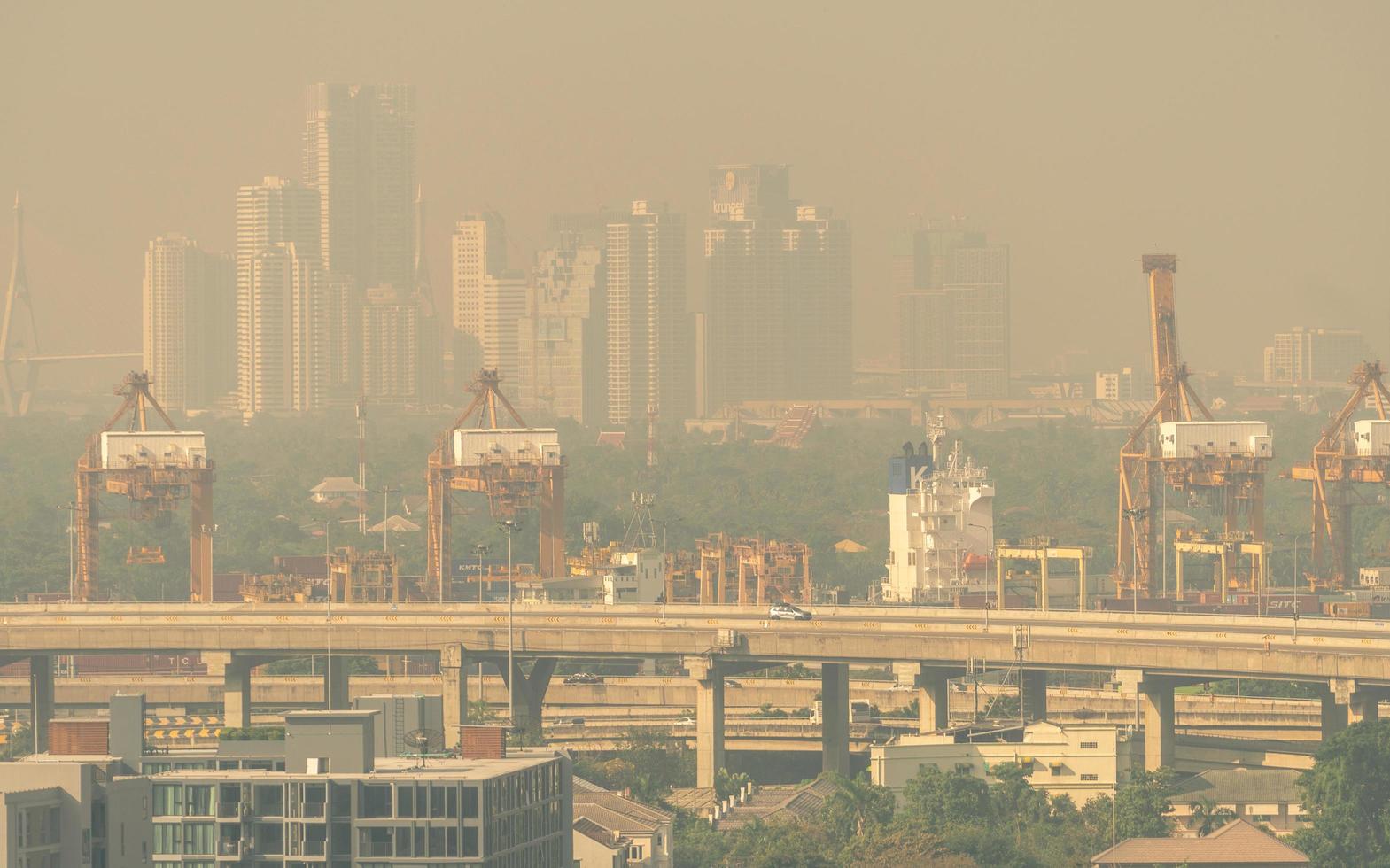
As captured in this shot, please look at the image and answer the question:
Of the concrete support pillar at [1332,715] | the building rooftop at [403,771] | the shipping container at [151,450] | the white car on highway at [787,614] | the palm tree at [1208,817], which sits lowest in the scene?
the palm tree at [1208,817]

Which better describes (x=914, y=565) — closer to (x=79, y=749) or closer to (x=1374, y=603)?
(x=1374, y=603)

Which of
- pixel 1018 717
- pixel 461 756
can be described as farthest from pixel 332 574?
pixel 461 756

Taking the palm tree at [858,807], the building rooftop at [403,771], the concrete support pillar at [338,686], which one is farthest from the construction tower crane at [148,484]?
the building rooftop at [403,771]

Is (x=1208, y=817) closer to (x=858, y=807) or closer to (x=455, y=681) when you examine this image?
(x=858, y=807)

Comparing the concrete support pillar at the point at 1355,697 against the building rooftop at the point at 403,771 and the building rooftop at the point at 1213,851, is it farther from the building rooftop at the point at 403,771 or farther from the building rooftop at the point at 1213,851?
the building rooftop at the point at 403,771

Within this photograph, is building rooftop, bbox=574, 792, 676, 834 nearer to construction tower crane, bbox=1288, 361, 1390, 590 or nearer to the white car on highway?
the white car on highway

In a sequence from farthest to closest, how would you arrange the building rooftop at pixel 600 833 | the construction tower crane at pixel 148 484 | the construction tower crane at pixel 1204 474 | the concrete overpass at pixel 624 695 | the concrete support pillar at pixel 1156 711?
1. the construction tower crane at pixel 148 484
2. the construction tower crane at pixel 1204 474
3. the concrete overpass at pixel 624 695
4. the concrete support pillar at pixel 1156 711
5. the building rooftop at pixel 600 833
